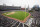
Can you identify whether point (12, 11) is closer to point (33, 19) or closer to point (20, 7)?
point (20, 7)

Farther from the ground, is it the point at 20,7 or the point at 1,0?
the point at 1,0

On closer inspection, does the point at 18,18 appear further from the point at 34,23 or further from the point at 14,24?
the point at 34,23

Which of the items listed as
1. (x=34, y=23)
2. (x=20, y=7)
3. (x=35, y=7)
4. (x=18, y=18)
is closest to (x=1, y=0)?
(x=20, y=7)

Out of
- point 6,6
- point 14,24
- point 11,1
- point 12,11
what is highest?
point 11,1

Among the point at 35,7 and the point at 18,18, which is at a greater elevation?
the point at 35,7

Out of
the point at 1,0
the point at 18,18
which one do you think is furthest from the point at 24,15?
the point at 1,0

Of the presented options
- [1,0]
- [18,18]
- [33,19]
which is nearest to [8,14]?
[18,18]

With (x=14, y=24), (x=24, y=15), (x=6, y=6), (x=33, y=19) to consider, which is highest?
(x=6, y=6)

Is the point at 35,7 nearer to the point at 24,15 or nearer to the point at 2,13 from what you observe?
the point at 24,15
